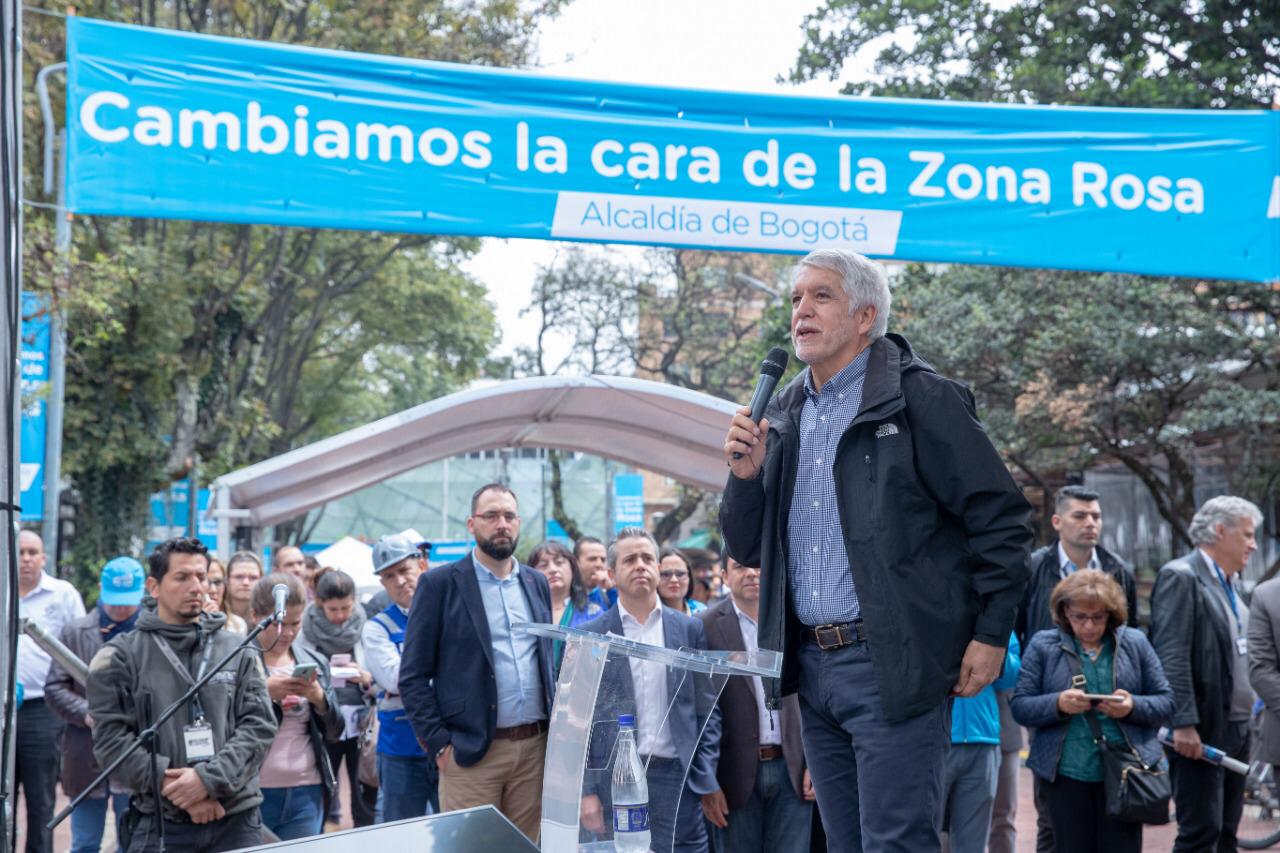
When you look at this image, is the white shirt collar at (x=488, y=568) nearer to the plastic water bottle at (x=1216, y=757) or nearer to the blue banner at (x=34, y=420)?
the plastic water bottle at (x=1216, y=757)

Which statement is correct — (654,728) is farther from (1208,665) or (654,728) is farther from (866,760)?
(1208,665)

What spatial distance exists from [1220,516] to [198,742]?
16.1ft

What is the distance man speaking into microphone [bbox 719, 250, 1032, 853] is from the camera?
10.8ft

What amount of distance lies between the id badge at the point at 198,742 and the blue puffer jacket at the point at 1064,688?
3.48 m

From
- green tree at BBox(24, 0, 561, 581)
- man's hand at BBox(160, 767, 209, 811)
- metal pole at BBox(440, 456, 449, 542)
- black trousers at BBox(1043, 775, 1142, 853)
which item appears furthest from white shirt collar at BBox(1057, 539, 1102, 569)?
metal pole at BBox(440, 456, 449, 542)

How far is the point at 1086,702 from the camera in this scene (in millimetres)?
6156

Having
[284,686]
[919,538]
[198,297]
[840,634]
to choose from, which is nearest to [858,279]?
[919,538]

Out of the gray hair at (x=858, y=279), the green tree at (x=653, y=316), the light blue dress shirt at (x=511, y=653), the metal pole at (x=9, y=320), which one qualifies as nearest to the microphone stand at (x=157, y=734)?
the metal pole at (x=9, y=320)

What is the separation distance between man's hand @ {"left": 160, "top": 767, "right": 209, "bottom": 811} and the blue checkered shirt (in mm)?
2823

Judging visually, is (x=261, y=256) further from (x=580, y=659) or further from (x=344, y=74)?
(x=580, y=659)

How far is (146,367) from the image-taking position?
1897 cm

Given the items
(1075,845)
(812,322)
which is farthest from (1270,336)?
(812,322)

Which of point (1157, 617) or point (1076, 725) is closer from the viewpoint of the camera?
point (1076, 725)

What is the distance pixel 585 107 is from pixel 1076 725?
3.51 meters
